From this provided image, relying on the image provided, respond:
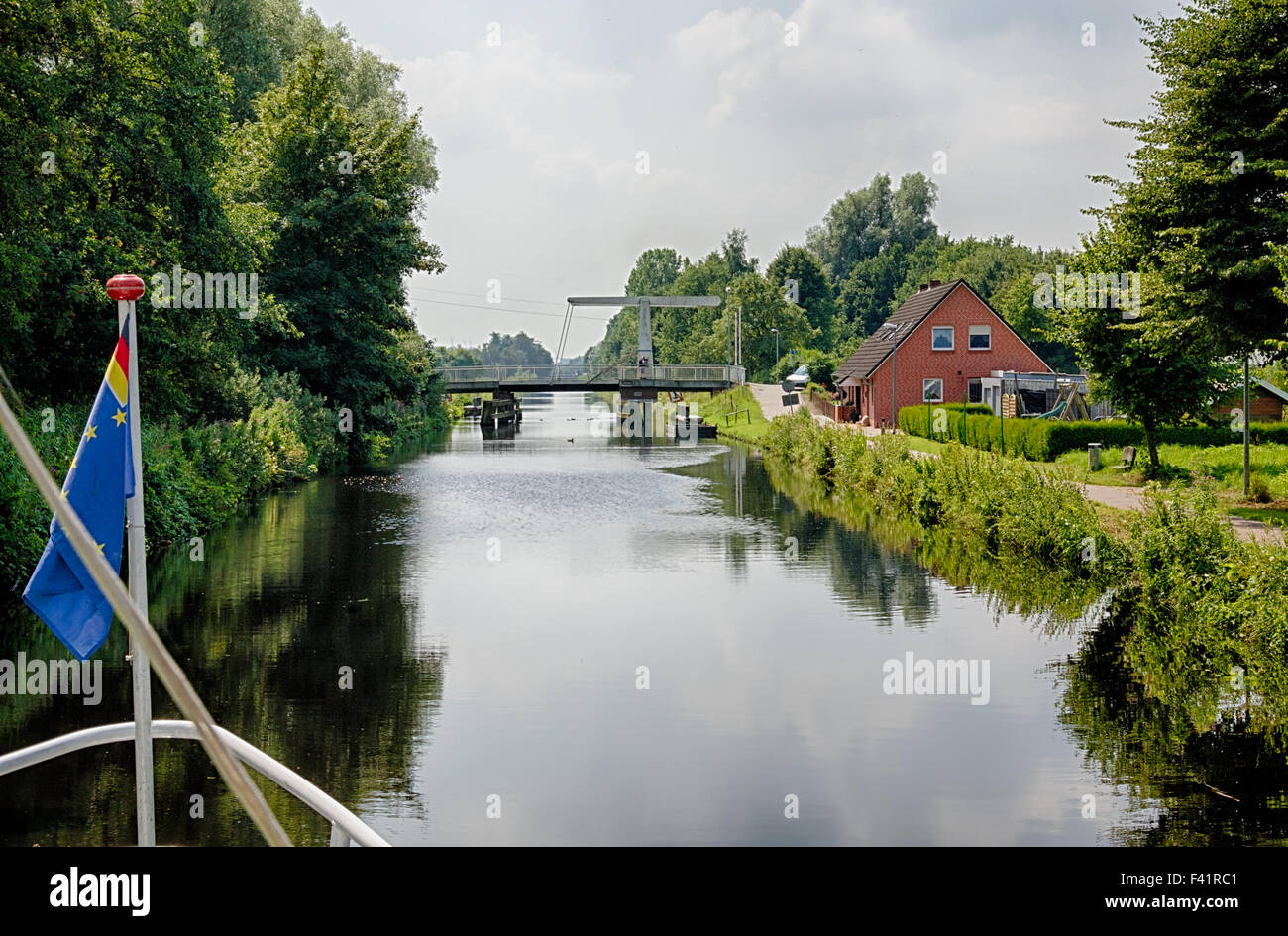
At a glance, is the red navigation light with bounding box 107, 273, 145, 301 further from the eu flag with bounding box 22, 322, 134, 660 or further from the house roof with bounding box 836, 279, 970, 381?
the house roof with bounding box 836, 279, 970, 381

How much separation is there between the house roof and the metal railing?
161 feet

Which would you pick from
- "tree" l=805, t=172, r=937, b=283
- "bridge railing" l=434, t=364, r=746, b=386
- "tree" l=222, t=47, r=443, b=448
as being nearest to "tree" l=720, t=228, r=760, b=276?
"tree" l=805, t=172, r=937, b=283

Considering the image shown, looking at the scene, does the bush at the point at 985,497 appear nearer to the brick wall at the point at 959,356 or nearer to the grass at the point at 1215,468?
the grass at the point at 1215,468

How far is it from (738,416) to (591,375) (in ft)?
34.2

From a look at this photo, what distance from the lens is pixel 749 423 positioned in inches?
2611

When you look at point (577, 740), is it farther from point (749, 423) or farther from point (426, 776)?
point (749, 423)

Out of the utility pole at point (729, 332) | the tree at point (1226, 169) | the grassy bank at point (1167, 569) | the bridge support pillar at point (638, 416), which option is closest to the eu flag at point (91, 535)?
the grassy bank at point (1167, 569)

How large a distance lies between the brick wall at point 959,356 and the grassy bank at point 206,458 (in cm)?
2368

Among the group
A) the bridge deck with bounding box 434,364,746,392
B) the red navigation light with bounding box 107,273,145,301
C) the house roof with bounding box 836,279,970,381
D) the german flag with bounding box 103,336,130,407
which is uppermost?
the house roof with bounding box 836,279,970,381

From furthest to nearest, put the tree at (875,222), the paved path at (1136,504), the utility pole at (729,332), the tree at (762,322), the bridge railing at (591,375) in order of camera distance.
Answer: the tree at (875,222)
the tree at (762,322)
the utility pole at (729,332)
the bridge railing at (591,375)
the paved path at (1136,504)

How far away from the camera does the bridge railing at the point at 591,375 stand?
239ft

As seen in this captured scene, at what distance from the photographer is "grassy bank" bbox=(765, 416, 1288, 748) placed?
11.9 metres

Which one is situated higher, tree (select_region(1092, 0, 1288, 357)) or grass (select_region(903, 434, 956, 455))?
tree (select_region(1092, 0, 1288, 357))
